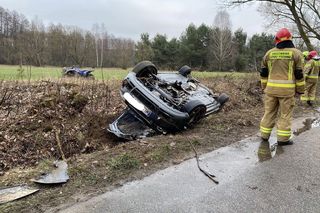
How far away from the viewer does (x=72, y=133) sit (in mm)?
6262

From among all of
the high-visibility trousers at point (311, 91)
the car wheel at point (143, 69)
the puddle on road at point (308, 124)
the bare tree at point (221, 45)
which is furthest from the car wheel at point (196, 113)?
the bare tree at point (221, 45)

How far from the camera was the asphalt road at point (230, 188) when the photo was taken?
3.21 meters

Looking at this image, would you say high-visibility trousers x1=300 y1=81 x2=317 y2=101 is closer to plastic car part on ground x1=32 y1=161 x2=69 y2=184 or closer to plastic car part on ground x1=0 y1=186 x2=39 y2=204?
plastic car part on ground x1=32 y1=161 x2=69 y2=184

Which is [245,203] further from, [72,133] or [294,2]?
[294,2]

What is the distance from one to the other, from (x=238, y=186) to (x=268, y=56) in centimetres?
283

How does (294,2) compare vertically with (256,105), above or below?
above

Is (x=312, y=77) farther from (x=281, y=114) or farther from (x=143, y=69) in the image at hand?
(x=143, y=69)

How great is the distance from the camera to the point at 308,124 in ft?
24.0

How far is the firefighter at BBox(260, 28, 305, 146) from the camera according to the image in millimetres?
5258

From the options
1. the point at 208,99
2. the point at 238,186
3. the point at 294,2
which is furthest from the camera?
the point at 294,2

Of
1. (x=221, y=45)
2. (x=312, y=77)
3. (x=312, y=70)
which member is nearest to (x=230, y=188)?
(x=312, y=77)

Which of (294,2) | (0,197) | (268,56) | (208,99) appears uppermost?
(294,2)

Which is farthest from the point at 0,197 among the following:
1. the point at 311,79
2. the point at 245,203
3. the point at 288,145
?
the point at 311,79

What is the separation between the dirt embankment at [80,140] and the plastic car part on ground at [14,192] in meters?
0.10
